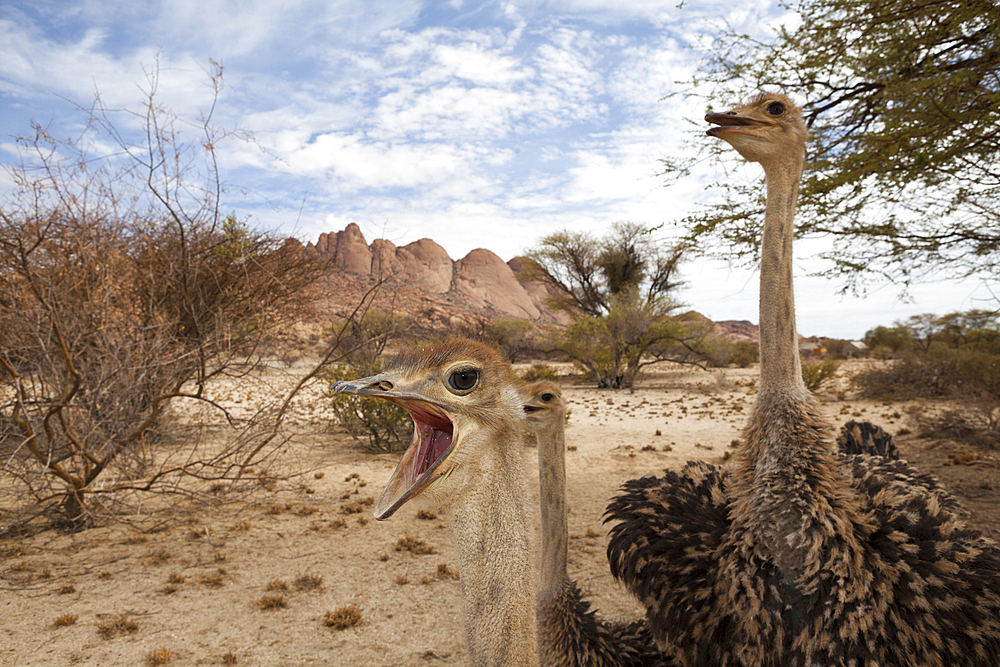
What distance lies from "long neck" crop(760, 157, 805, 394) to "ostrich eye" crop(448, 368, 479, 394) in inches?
68.0

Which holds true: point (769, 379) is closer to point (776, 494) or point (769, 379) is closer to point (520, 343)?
point (776, 494)

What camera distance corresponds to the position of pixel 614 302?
76.8 ft

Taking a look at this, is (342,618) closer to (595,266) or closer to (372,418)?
(372,418)

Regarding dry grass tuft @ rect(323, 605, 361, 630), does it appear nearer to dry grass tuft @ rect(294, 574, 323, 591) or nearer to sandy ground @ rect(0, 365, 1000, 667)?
sandy ground @ rect(0, 365, 1000, 667)

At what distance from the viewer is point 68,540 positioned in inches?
211

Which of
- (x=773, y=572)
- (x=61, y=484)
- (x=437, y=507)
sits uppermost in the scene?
(x=437, y=507)

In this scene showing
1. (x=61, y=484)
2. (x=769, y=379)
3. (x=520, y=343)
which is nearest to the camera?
(x=769, y=379)

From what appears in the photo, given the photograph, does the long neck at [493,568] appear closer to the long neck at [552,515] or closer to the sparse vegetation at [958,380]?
the long neck at [552,515]

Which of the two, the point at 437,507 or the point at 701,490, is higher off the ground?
the point at 437,507

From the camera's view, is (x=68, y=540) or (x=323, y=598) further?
(x=68, y=540)

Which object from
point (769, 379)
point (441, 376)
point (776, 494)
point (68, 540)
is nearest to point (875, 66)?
point (769, 379)

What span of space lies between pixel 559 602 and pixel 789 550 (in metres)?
1.08

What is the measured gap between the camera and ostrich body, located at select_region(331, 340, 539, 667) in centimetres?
141

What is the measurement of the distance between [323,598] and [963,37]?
25.3ft
